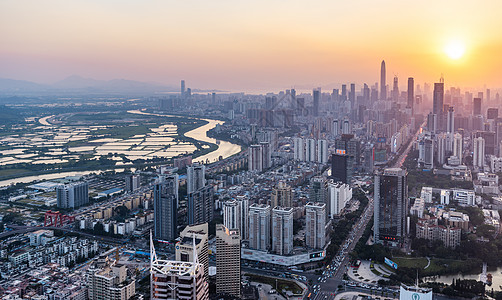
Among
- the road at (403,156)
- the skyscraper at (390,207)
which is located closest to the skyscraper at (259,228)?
the skyscraper at (390,207)

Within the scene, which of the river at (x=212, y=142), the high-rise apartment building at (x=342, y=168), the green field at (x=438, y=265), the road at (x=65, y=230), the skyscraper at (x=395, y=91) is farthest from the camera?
the skyscraper at (x=395, y=91)

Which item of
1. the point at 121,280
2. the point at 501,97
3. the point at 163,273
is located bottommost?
the point at 121,280

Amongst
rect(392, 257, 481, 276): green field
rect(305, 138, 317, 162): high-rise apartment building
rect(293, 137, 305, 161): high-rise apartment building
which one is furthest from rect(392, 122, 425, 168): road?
rect(392, 257, 481, 276): green field

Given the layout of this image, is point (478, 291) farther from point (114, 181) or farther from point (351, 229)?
point (114, 181)

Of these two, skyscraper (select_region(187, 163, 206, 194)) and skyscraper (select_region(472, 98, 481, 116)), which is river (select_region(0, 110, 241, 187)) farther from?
skyscraper (select_region(472, 98, 481, 116))

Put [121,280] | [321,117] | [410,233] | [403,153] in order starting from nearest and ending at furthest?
[121,280] → [410,233] → [403,153] → [321,117]

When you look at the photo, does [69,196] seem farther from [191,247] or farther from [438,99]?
[438,99]

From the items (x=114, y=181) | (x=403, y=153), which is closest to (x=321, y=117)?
(x=403, y=153)

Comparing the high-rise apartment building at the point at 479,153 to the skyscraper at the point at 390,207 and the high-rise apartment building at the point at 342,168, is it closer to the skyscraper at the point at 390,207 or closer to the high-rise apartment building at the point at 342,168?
the high-rise apartment building at the point at 342,168

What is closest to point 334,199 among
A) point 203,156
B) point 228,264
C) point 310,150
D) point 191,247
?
point 228,264
